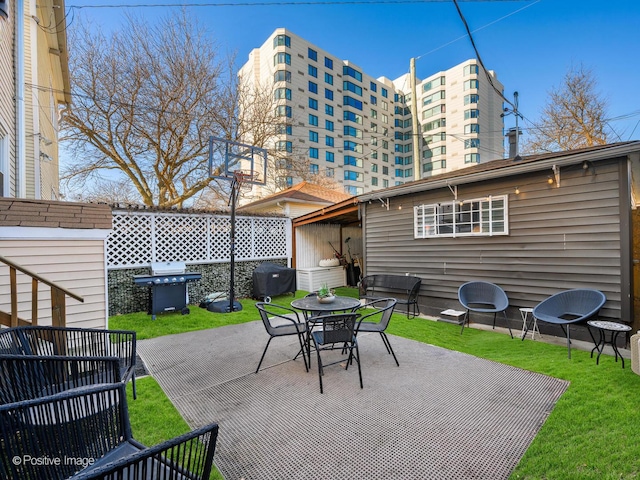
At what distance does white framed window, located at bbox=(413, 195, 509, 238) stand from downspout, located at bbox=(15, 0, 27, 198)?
7584 millimetres

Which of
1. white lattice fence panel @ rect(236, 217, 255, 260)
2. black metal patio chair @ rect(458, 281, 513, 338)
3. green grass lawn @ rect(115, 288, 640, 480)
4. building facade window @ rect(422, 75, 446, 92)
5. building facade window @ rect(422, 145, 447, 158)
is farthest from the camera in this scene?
building facade window @ rect(422, 75, 446, 92)

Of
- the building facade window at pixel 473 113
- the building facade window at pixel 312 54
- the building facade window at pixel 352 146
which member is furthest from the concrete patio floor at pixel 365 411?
the building facade window at pixel 473 113

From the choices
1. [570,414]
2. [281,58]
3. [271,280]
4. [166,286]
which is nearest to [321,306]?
[570,414]

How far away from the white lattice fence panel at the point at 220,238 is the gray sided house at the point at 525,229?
406cm

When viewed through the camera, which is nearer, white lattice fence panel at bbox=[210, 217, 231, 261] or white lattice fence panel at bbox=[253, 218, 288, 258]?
white lattice fence panel at bbox=[210, 217, 231, 261]

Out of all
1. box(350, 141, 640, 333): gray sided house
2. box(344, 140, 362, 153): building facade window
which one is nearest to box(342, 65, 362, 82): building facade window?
box(344, 140, 362, 153): building facade window

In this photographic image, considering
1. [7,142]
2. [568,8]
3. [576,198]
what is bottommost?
[576,198]

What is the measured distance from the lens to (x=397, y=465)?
6.68 ft

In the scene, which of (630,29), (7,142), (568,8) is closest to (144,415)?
(7,142)

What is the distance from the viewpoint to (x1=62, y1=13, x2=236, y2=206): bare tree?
10.2 metres

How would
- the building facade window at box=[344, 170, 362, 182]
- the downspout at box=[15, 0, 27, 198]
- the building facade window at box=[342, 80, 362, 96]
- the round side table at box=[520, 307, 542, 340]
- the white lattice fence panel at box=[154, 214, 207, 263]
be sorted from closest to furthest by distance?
1. the round side table at box=[520, 307, 542, 340]
2. the downspout at box=[15, 0, 27, 198]
3. the white lattice fence panel at box=[154, 214, 207, 263]
4. the building facade window at box=[344, 170, 362, 182]
5. the building facade window at box=[342, 80, 362, 96]

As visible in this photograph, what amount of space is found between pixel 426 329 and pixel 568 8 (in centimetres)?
807

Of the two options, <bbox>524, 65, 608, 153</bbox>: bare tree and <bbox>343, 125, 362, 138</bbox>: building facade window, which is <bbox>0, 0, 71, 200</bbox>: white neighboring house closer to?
<bbox>524, 65, 608, 153</bbox>: bare tree

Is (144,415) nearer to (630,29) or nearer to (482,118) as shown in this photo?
(630,29)
